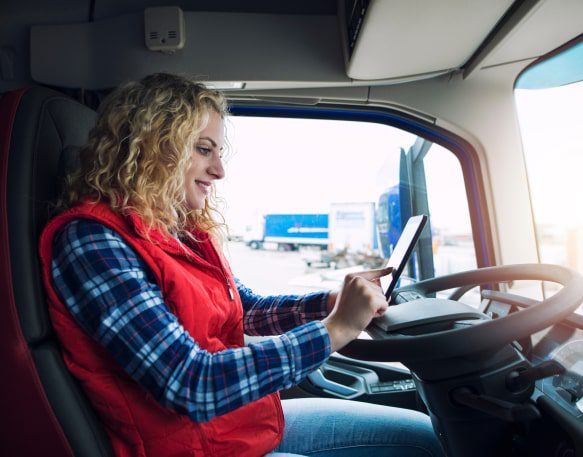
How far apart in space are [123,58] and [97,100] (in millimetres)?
193

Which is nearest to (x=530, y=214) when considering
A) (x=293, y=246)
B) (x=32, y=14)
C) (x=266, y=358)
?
(x=266, y=358)

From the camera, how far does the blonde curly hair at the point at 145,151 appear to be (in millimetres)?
967

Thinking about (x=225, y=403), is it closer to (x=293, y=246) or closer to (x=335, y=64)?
(x=335, y=64)

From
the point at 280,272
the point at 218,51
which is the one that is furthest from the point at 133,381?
the point at 280,272

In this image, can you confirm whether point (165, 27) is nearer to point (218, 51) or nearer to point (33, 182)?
point (218, 51)

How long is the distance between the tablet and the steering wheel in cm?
6

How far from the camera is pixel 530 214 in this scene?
1646 millimetres

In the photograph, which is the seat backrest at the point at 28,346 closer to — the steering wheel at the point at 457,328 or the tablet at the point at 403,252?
the steering wheel at the point at 457,328

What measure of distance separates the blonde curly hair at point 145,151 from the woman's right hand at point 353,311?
43 centimetres

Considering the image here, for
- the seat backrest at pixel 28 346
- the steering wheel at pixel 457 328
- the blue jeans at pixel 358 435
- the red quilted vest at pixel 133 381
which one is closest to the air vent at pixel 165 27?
the seat backrest at pixel 28 346

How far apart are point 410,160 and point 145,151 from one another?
1304 mm

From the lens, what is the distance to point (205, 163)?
1.15m

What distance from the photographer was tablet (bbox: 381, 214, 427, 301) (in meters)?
1.03

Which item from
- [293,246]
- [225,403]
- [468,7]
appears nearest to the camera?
[225,403]
